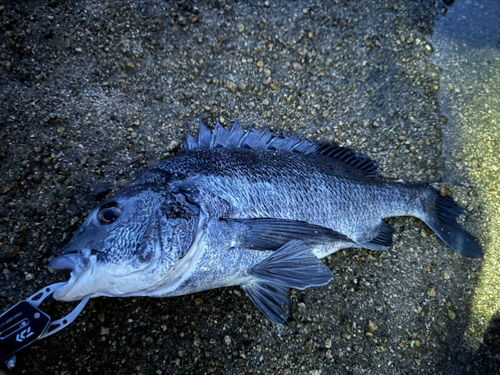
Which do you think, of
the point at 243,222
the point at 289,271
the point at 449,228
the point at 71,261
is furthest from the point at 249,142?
the point at 449,228

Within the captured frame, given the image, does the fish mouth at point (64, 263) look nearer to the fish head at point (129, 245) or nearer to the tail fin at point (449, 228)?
the fish head at point (129, 245)

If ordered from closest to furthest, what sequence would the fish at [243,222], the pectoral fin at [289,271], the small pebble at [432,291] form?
the fish at [243,222] → the pectoral fin at [289,271] → the small pebble at [432,291]

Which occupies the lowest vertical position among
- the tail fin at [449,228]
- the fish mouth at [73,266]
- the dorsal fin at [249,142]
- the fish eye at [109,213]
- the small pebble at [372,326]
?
the small pebble at [372,326]

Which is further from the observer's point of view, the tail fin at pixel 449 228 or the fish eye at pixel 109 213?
the tail fin at pixel 449 228

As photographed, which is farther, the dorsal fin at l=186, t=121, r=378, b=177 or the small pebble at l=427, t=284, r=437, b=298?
the small pebble at l=427, t=284, r=437, b=298

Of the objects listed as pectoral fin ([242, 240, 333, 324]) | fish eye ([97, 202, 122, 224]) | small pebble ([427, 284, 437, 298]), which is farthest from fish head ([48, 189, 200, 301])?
small pebble ([427, 284, 437, 298])

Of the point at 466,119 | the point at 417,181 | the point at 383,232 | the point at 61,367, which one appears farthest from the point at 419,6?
the point at 61,367

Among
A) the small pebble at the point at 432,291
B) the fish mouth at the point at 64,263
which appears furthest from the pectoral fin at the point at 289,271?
the small pebble at the point at 432,291

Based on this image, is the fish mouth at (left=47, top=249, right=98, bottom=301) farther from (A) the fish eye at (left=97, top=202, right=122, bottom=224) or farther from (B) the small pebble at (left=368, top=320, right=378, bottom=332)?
(B) the small pebble at (left=368, top=320, right=378, bottom=332)
